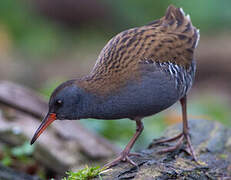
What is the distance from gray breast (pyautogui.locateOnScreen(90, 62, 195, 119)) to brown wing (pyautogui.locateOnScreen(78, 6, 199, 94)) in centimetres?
9

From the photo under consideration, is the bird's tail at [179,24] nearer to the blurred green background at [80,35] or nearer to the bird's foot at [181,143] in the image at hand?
the bird's foot at [181,143]

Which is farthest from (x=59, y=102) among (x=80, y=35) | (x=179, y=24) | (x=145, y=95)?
(x=80, y=35)

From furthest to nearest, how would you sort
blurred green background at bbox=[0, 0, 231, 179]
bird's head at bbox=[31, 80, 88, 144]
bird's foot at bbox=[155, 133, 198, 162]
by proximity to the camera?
blurred green background at bbox=[0, 0, 231, 179], bird's foot at bbox=[155, 133, 198, 162], bird's head at bbox=[31, 80, 88, 144]

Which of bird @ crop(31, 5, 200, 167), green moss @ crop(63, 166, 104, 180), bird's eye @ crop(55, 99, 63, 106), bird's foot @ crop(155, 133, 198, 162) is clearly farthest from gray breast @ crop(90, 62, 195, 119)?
green moss @ crop(63, 166, 104, 180)

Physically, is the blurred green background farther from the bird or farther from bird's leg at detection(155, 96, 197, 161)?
the bird

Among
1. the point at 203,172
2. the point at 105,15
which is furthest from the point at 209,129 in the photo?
the point at 105,15

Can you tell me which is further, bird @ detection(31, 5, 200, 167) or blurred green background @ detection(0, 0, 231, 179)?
blurred green background @ detection(0, 0, 231, 179)

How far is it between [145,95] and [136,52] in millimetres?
466

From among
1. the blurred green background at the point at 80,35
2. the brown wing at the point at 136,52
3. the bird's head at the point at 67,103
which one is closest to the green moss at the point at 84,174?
the bird's head at the point at 67,103

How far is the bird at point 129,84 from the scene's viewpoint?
183 inches

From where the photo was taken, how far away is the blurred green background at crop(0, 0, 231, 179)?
13227 millimetres

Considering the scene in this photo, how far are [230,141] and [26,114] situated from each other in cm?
291

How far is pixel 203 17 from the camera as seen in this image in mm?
15016

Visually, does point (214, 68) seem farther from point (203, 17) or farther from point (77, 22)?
point (77, 22)
